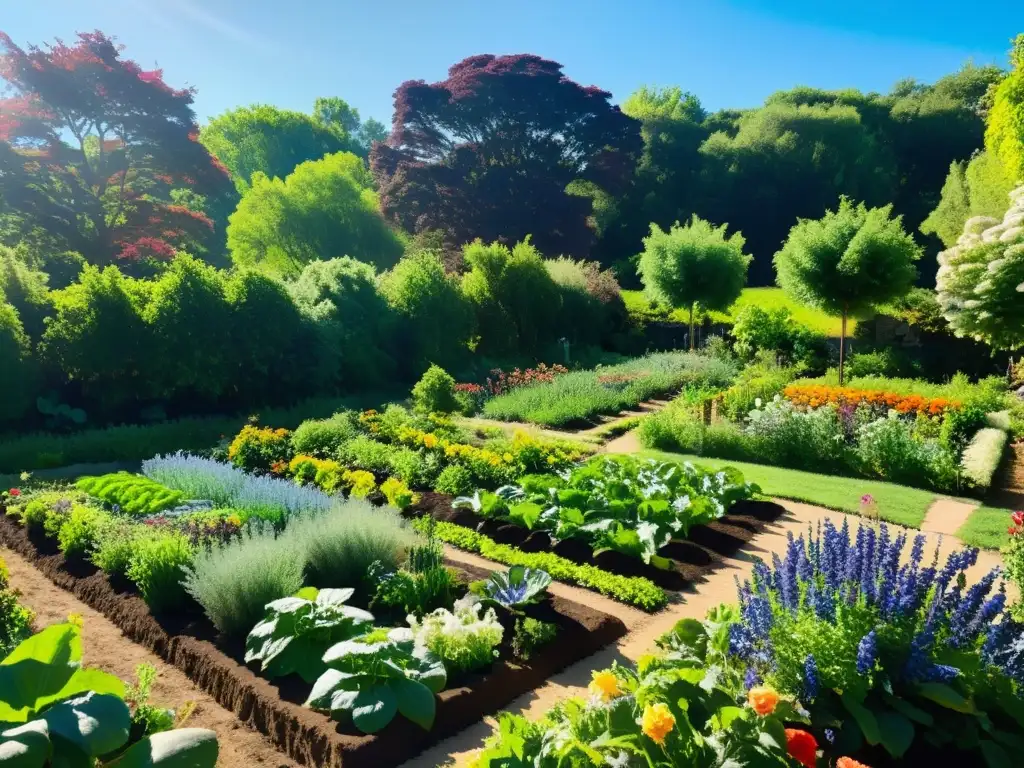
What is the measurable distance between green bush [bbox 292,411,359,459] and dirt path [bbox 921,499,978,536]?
22.2ft

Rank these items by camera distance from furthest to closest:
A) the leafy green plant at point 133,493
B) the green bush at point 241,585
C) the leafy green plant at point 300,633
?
the leafy green plant at point 133,493, the green bush at point 241,585, the leafy green plant at point 300,633

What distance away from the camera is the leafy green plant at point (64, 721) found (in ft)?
7.62

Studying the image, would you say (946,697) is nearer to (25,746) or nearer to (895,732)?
(895,732)

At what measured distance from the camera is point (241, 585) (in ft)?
15.3

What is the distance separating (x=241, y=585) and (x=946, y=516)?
22.8 ft

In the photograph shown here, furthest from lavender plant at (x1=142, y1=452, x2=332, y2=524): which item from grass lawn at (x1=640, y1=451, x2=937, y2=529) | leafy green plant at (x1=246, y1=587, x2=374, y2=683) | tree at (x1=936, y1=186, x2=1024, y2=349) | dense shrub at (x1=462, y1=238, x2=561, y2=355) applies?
dense shrub at (x1=462, y1=238, x2=561, y2=355)

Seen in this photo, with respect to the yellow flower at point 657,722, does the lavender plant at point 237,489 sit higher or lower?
lower

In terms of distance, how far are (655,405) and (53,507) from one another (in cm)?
1067

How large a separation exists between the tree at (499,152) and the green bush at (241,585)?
23840mm

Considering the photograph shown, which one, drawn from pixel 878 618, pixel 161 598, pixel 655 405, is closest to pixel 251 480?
pixel 161 598

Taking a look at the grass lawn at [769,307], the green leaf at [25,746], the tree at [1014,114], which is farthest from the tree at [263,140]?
the green leaf at [25,746]

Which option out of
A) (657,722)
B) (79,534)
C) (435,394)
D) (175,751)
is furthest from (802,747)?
(435,394)

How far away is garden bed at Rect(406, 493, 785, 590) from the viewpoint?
5.97 m

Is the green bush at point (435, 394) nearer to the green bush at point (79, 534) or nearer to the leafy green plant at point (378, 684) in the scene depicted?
the green bush at point (79, 534)
